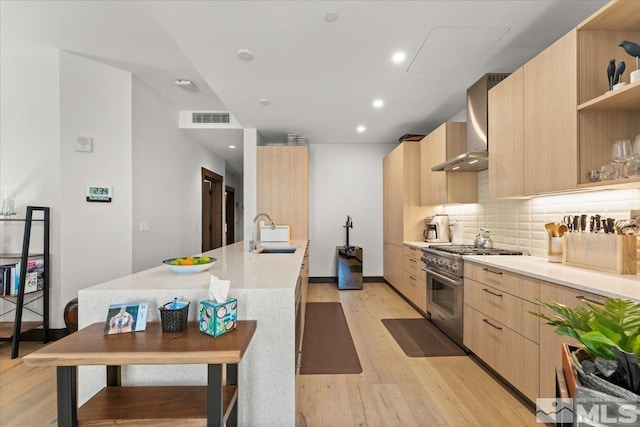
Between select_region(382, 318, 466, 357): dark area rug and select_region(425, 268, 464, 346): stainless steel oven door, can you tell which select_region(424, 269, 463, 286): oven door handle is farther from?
select_region(382, 318, 466, 357): dark area rug

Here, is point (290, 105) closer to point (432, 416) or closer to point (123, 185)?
point (123, 185)

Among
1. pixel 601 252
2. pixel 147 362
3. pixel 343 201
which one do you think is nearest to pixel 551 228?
pixel 601 252

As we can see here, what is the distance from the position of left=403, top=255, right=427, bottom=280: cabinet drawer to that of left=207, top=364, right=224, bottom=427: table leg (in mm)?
2938

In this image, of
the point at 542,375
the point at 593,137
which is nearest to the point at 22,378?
the point at 542,375

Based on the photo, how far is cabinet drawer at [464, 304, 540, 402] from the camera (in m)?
1.78

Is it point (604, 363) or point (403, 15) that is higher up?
point (403, 15)

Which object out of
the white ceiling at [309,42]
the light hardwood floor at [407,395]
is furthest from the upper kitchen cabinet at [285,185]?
the light hardwood floor at [407,395]

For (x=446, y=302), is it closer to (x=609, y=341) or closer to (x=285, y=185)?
(x=609, y=341)

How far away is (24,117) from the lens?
2.89m

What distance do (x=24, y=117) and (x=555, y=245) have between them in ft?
16.2

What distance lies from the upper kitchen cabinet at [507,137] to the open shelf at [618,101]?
537 millimetres

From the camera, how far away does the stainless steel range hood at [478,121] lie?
278cm

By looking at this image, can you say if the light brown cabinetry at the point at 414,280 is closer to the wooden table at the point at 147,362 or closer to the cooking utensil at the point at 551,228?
the cooking utensil at the point at 551,228

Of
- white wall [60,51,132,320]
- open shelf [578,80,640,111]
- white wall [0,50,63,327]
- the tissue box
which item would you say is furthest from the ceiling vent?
open shelf [578,80,640,111]
